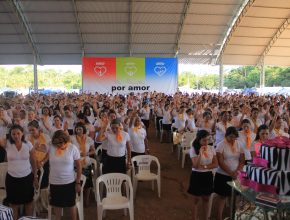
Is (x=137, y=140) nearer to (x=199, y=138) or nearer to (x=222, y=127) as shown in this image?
(x=222, y=127)

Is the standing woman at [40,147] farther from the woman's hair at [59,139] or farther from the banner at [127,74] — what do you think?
the banner at [127,74]

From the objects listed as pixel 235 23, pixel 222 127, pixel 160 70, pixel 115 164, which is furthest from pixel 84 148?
pixel 235 23

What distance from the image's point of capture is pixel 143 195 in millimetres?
5988

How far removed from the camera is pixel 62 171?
4.00 meters

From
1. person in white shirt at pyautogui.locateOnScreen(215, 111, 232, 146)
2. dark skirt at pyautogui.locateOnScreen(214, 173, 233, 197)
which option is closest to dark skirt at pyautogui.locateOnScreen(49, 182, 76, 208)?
dark skirt at pyautogui.locateOnScreen(214, 173, 233, 197)

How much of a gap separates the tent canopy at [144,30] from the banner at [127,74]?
324 cm

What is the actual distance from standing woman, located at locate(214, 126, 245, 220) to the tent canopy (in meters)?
15.8

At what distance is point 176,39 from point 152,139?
11.8 meters

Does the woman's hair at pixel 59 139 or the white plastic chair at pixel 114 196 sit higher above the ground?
the woman's hair at pixel 59 139

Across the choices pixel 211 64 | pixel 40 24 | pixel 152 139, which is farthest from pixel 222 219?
pixel 211 64

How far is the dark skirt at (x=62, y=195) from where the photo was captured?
4031 millimetres

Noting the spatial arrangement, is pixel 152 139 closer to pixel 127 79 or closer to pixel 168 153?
pixel 168 153

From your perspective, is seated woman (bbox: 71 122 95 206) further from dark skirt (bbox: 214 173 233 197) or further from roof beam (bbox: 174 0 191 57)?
roof beam (bbox: 174 0 191 57)

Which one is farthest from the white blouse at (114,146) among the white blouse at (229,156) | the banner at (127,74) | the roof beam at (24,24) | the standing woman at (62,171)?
the roof beam at (24,24)
